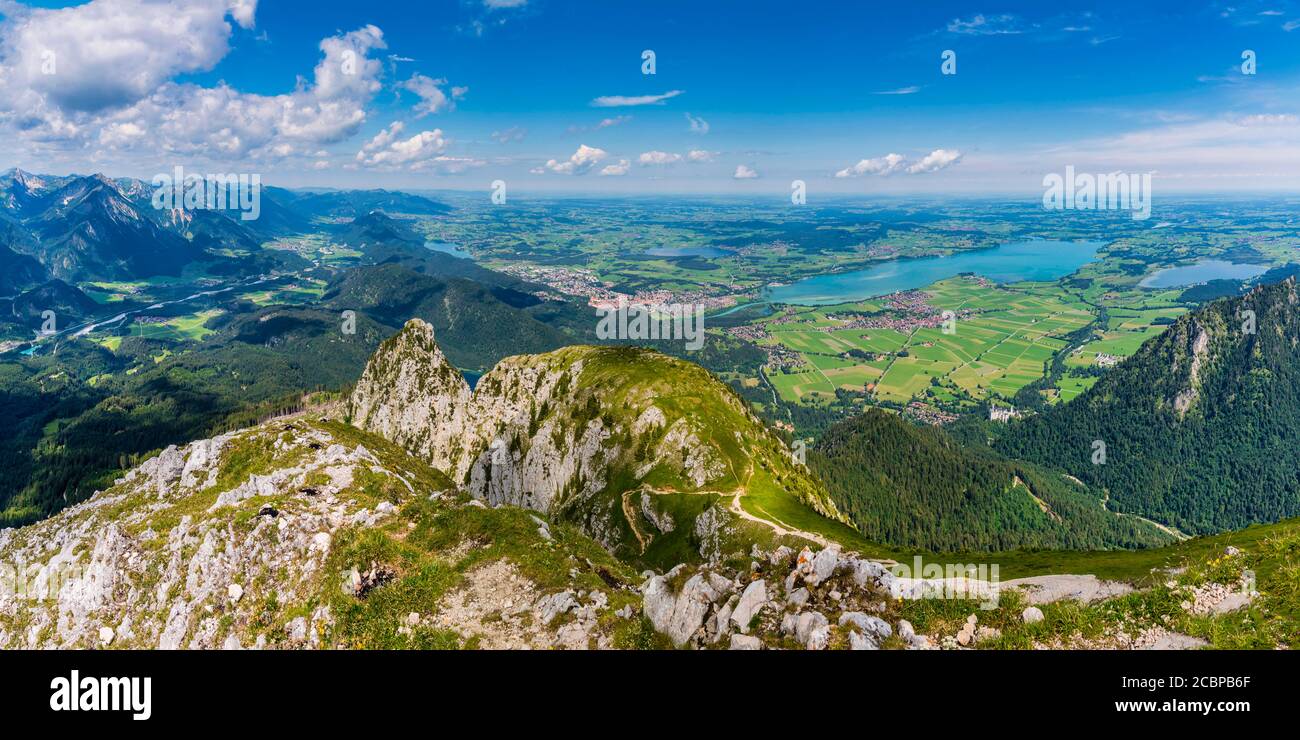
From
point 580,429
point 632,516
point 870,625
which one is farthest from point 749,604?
point 580,429

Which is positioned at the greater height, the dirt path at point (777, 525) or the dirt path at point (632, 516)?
the dirt path at point (777, 525)

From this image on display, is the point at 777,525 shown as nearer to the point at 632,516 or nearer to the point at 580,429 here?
the point at 632,516

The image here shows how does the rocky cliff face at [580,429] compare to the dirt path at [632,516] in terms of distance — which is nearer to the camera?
the dirt path at [632,516]

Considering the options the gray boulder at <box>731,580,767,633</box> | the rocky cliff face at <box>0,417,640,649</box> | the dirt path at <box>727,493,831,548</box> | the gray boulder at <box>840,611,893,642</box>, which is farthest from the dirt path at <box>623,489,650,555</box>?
the gray boulder at <box>840,611,893,642</box>

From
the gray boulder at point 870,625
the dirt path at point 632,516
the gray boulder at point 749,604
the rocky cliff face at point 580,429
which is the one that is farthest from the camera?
the rocky cliff face at point 580,429

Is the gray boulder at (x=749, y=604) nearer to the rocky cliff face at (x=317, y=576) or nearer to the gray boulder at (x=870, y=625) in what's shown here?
the gray boulder at (x=870, y=625)

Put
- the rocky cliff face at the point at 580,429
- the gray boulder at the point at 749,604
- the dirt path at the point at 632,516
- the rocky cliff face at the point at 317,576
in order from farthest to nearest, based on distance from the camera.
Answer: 1. the rocky cliff face at the point at 580,429
2. the dirt path at the point at 632,516
3. the rocky cliff face at the point at 317,576
4. the gray boulder at the point at 749,604

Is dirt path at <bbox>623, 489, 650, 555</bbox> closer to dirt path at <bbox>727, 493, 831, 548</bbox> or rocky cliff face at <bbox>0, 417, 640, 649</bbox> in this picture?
dirt path at <bbox>727, 493, 831, 548</bbox>

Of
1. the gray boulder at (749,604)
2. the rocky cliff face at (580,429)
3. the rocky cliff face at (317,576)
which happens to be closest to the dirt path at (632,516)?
the rocky cliff face at (580,429)

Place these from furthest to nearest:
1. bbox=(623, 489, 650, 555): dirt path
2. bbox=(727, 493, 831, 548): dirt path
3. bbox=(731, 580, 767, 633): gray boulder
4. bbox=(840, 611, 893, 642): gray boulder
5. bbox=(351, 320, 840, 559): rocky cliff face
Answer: bbox=(351, 320, 840, 559): rocky cliff face, bbox=(623, 489, 650, 555): dirt path, bbox=(727, 493, 831, 548): dirt path, bbox=(731, 580, 767, 633): gray boulder, bbox=(840, 611, 893, 642): gray boulder
